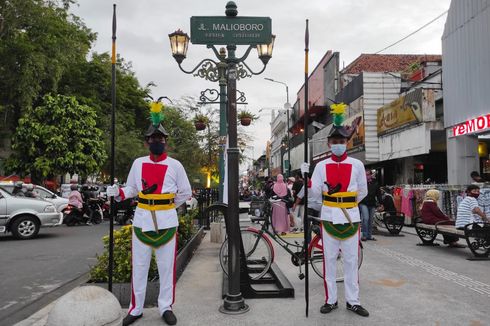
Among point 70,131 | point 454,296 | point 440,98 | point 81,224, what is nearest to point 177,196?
point 454,296

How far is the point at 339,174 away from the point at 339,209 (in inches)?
16.1

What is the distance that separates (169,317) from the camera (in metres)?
4.57

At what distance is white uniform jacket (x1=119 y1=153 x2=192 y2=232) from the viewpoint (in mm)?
4699

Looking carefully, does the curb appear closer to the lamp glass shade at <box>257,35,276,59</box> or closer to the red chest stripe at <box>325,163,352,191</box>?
the red chest stripe at <box>325,163,352,191</box>

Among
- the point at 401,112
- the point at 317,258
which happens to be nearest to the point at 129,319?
the point at 317,258

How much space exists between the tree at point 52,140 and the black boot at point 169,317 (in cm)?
1817

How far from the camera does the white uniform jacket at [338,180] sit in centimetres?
503

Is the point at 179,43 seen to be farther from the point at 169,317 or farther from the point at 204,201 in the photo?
the point at 204,201

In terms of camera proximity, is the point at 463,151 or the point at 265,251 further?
the point at 463,151


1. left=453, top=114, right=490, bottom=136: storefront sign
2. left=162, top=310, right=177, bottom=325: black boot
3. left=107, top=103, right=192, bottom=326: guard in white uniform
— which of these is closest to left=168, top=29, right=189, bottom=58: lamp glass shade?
left=107, top=103, right=192, bottom=326: guard in white uniform

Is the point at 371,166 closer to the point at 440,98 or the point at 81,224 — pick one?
the point at 440,98

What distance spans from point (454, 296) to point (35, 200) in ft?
37.5

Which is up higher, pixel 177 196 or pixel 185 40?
pixel 185 40

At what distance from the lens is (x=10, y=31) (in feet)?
72.9
